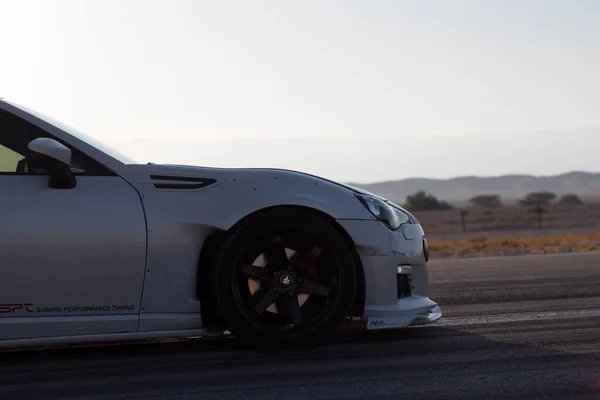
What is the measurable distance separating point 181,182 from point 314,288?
100cm

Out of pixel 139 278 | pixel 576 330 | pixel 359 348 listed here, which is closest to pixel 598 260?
pixel 576 330

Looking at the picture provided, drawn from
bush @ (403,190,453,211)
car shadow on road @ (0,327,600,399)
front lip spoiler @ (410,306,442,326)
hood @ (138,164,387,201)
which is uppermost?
bush @ (403,190,453,211)

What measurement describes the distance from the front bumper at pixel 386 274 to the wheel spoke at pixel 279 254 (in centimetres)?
41

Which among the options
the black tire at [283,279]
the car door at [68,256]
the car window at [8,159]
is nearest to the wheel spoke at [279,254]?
the black tire at [283,279]

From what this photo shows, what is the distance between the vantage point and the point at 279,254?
563cm

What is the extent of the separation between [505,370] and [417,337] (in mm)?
1253

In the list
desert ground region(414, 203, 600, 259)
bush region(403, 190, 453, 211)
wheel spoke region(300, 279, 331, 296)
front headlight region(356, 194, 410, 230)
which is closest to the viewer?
wheel spoke region(300, 279, 331, 296)

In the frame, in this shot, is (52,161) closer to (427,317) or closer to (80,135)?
(80,135)

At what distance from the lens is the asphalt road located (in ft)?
14.9

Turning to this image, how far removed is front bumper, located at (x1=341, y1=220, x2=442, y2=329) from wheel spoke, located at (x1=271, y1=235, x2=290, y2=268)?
41cm

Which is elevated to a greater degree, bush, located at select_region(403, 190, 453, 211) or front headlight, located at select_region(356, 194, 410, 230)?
bush, located at select_region(403, 190, 453, 211)

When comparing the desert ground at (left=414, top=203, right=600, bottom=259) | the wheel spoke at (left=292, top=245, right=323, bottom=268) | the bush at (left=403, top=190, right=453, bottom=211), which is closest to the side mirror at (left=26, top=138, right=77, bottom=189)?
the wheel spoke at (left=292, top=245, right=323, bottom=268)

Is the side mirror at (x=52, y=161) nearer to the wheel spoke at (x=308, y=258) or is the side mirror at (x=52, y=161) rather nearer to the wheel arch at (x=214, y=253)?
the wheel arch at (x=214, y=253)

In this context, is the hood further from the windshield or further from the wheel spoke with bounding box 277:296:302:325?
the wheel spoke with bounding box 277:296:302:325
